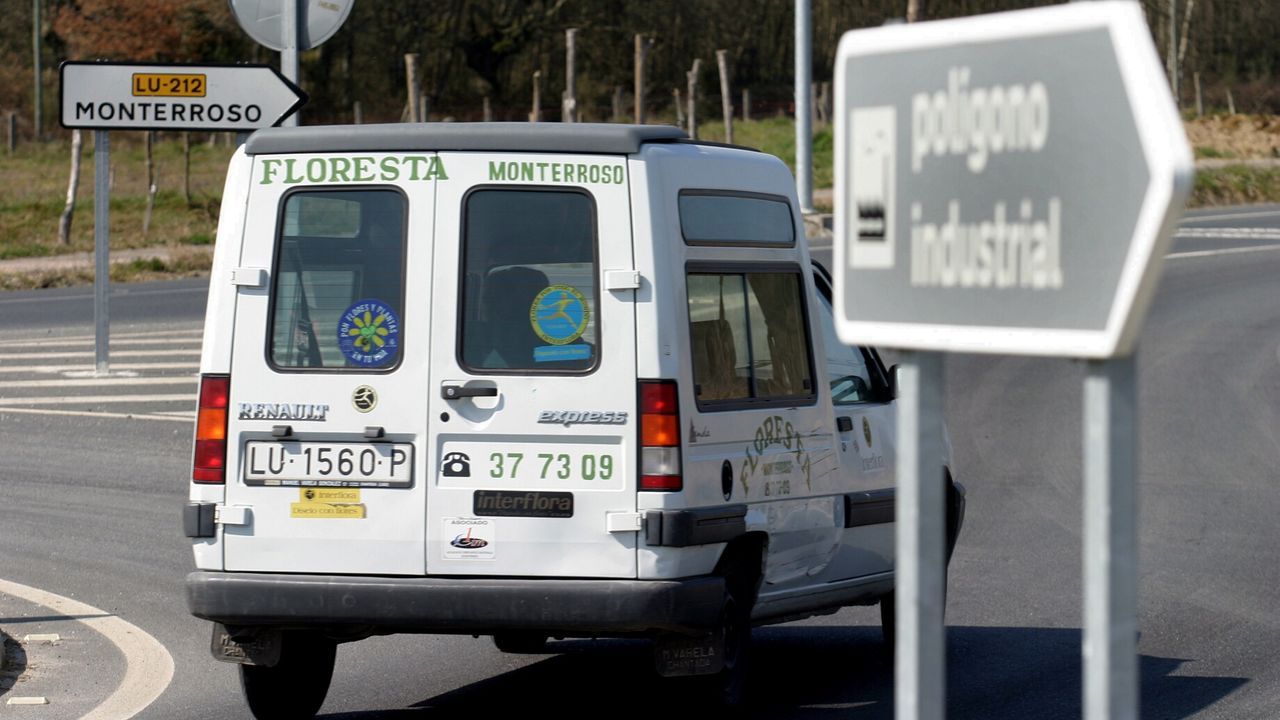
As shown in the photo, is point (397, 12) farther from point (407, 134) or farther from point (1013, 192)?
point (1013, 192)

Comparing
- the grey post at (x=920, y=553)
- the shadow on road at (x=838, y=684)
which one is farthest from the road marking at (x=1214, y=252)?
the grey post at (x=920, y=553)

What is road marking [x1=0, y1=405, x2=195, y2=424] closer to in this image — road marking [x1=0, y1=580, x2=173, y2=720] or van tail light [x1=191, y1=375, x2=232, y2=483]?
road marking [x1=0, y1=580, x2=173, y2=720]

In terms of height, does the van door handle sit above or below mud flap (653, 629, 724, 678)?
above

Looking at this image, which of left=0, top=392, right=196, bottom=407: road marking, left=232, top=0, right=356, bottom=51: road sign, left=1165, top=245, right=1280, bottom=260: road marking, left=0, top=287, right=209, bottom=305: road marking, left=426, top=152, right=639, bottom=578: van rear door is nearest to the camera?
left=426, top=152, right=639, bottom=578: van rear door

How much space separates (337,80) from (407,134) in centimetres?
5207

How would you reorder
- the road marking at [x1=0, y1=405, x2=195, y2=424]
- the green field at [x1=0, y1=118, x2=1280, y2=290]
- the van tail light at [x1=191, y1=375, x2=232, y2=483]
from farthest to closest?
the green field at [x1=0, y1=118, x2=1280, y2=290]
the road marking at [x1=0, y1=405, x2=195, y2=424]
the van tail light at [x1=191, y1=375, x2=232, y2=483]

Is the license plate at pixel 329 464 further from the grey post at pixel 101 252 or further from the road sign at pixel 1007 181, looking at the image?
the grey post at pixel 101 252

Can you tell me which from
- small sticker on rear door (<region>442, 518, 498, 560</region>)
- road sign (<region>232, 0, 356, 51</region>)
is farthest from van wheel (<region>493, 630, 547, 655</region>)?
road sign (<region>232, 0, 356, 51</region>)

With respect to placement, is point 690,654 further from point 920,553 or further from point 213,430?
point 920,553

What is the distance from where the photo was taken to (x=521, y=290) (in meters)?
6.33

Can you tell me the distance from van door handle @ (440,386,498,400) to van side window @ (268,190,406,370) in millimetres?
224

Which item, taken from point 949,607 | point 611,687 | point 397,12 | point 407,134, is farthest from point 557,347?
point 397,12

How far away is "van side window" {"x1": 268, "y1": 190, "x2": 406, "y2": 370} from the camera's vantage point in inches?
251

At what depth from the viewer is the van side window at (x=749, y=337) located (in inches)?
256
